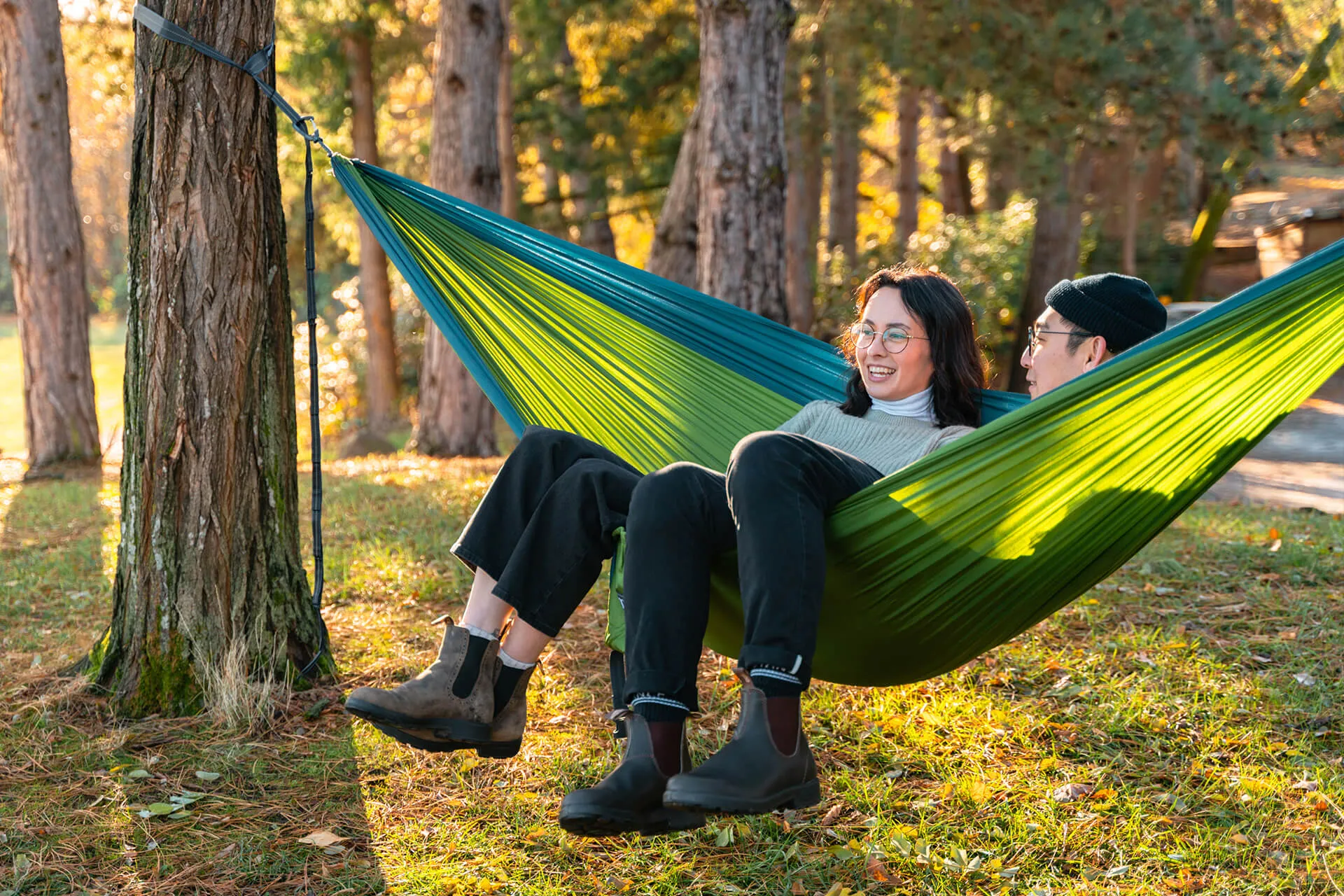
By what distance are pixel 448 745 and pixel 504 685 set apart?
129mm

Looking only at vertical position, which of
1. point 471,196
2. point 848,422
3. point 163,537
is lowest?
point 163,537

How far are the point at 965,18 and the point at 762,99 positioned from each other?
2.81 metres

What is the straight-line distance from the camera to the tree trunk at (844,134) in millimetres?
8086

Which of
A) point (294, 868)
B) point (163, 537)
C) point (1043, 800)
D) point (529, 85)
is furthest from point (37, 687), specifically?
point (529, 85)

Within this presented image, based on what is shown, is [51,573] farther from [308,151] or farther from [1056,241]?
[1056,241]

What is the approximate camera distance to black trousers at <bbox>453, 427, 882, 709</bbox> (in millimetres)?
1592

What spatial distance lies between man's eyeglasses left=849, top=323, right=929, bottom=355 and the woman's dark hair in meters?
0.03

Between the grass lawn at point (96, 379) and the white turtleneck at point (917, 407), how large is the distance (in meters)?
11.9

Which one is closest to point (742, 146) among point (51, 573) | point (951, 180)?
point (51, 573)

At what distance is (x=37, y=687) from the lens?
8.23 feet

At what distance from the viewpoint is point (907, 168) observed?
32.4ft

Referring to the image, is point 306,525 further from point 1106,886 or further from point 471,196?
point 1106,886

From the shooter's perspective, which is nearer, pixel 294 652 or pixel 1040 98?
pixel 294 652

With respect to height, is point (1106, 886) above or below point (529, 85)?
below
